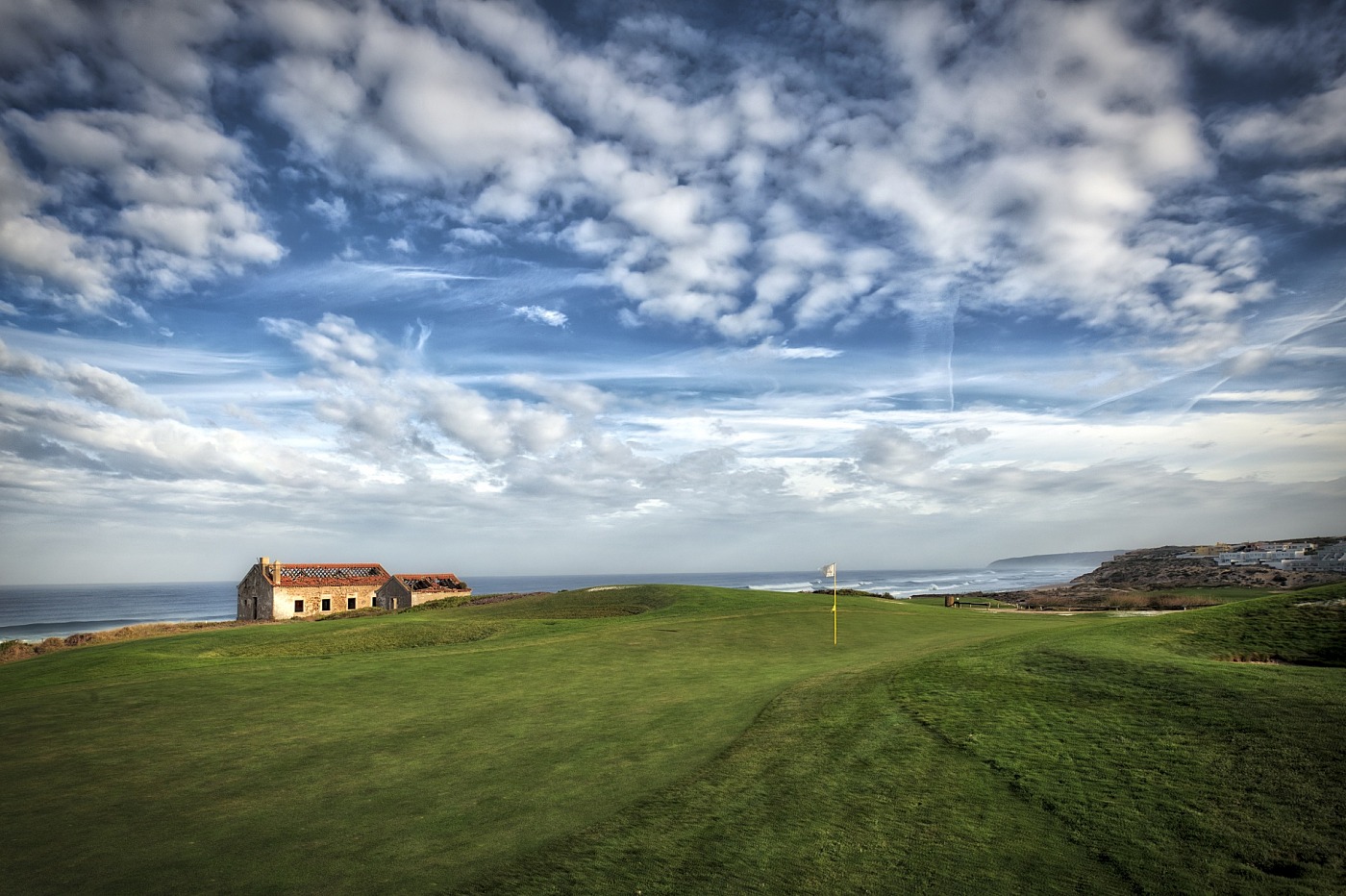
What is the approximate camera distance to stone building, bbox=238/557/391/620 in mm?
66625

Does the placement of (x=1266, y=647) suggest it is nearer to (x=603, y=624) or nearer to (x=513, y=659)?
(x=513, y=659)

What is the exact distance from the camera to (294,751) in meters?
13.9

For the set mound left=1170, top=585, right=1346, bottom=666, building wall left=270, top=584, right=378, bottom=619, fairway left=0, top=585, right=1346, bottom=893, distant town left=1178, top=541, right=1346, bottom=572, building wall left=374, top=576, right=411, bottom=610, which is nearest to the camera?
fairway left=0, top=585, right=1346, bottom=893

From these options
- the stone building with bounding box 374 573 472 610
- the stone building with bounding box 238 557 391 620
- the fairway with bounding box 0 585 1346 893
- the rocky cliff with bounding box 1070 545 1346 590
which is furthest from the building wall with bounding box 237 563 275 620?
the rocky cliff with bounding box 1070 545 1346 590

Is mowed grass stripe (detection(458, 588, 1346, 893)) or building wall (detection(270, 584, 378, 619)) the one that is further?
building wall (detection(270, 584, 378, 619))

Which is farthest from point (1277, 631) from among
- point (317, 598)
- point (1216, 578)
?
point (1216, 578)

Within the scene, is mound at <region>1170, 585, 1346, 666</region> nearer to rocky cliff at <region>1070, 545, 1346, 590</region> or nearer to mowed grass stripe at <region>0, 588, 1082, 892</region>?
→ mowed grass stripe at <region>0, 588, 1082, 892</region>

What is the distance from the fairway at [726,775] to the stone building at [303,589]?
4778cm

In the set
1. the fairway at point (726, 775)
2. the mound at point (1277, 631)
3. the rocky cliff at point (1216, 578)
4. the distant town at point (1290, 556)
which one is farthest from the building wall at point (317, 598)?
the distant town at point (1290, 556)

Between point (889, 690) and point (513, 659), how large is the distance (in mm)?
15041

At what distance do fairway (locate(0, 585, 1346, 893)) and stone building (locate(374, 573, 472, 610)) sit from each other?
1961 inches

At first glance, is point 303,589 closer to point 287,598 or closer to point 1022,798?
point 287,598

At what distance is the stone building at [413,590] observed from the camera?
71438mm

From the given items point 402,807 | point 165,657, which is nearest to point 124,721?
point 402,807
